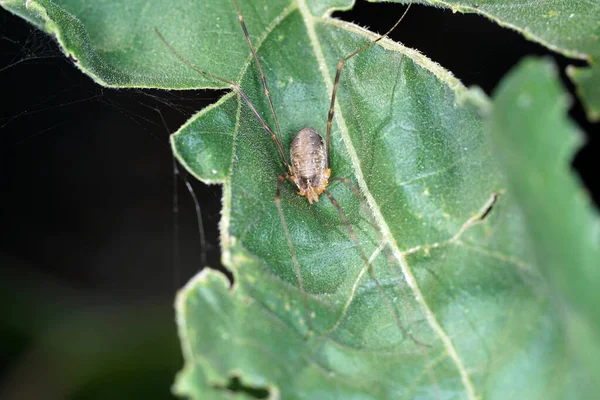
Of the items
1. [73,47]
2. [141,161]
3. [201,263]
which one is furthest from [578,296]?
[141,161]

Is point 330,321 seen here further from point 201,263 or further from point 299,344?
point 201,263

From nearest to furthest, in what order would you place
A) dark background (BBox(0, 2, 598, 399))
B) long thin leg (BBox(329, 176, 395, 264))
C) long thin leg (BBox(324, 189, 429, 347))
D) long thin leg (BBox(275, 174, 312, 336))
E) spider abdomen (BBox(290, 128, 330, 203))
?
long thin leg (BBox(275, 174, 312, 336))
long thin leg (BBox(324, 189, 429, 347))
long thin leg (BBox(329, 176, 395, 264))
spider abdomen (BBox(290, 128, 330, 203))
dark background (BBox(0, 2, 598, 399))

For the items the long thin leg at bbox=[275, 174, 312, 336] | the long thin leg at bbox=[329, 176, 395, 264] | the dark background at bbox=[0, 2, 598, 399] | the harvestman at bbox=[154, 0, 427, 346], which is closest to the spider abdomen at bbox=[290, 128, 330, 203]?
the harvestman at bbox=[154, 0, 427, 346]

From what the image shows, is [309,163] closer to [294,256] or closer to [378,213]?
[378,213]

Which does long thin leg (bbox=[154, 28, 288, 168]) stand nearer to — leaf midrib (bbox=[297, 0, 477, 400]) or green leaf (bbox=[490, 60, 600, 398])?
leaf midrib (bbox=[297, 0, 477, 400])

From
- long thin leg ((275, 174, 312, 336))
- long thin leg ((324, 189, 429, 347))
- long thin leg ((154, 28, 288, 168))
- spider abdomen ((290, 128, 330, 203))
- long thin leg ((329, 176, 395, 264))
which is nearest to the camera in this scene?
long thin leg ((275, 174, 312, 336))
